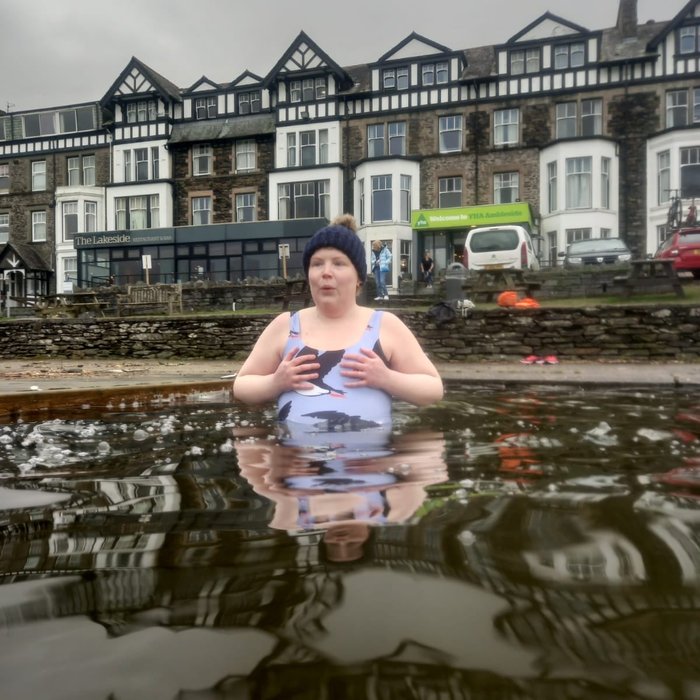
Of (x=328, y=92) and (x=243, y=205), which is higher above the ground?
(x=328, y=92)

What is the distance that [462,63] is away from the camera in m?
31.2

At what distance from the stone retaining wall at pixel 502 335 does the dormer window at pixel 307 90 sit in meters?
22.0

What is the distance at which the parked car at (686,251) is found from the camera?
1802cm

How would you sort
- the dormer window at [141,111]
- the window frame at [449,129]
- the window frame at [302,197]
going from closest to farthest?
the window frame at [449,129]
the window frame at [302,197]
the dormer window at [141,111]

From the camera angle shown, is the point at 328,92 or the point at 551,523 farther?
the point at 328,92

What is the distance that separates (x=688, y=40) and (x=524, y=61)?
703 centimetres

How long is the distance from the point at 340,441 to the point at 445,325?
9.82 meters

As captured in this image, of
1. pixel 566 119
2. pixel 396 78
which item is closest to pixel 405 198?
pixel 396 78

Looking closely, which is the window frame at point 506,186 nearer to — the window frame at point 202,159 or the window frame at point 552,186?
the window frame at point 552,186

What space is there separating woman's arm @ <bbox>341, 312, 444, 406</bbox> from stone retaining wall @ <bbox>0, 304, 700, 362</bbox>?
911 centimetres

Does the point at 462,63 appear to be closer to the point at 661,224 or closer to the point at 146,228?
the point at 661,224

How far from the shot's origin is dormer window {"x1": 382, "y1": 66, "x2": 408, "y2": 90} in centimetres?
3172

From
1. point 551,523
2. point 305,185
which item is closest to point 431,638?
point 551,523

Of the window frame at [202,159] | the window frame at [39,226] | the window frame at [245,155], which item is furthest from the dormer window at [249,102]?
the window frame at [39,226]
